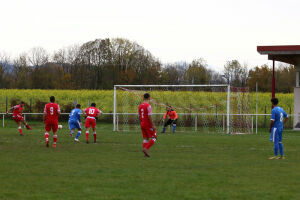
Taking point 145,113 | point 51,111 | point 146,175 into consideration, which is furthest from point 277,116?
point 51,111

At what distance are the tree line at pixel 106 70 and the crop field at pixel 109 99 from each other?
5353 millimetres

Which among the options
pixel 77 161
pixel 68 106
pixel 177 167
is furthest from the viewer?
pixel 68 106

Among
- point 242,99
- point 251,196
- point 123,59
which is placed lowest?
point 251,196

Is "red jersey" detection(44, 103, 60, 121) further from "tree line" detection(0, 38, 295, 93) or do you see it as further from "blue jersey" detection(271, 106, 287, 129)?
"tree line" detection(0, 38, 295, 93)

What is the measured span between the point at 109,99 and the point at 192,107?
18127 millimetres

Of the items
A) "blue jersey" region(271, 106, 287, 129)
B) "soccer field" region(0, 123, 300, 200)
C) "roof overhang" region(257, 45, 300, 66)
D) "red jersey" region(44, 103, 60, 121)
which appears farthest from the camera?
Answer: "roof overhang" region(257, 45, 300, 66)

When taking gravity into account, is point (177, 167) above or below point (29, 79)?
below

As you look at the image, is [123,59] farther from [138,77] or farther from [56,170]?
[56,170]

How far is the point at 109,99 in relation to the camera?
5884 cm

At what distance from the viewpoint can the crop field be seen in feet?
139

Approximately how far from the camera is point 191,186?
10008 mm

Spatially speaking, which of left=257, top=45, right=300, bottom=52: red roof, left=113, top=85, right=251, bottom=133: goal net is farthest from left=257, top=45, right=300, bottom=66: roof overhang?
left=113, top=85, right=251, bottom=133: goal net

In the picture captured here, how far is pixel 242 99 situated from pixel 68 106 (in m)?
20.6

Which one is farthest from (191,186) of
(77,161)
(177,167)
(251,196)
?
(77,161)
